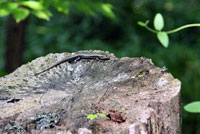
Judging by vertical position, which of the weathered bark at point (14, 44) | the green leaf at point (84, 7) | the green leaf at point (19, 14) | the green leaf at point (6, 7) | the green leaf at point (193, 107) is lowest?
the green leaf at point (193, 107)

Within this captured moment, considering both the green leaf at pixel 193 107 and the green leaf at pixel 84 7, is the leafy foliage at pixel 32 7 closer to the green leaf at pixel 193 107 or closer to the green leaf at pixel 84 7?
the green leaf at pixel 84 7

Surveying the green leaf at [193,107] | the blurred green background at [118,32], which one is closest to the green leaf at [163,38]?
the green leaf at [193,107]

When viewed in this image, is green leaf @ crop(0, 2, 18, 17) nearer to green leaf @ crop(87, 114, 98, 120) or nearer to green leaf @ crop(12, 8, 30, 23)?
green leaf @ crop(12, 8, 30, 23)

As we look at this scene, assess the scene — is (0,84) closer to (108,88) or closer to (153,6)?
(108,88)

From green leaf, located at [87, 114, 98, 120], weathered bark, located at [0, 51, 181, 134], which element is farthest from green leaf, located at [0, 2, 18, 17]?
green leaf, located at [87, 114, 98, 120]

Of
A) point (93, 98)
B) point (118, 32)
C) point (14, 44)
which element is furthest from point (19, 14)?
point (118, 32)

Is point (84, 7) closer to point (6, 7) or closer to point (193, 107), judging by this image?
point (6, 7)
